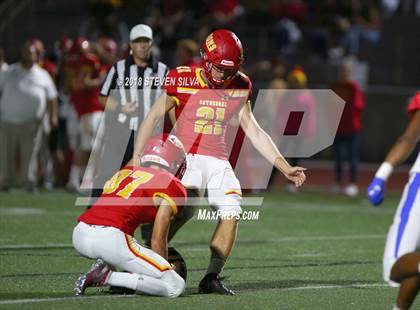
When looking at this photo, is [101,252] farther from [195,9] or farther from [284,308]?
[195,9]

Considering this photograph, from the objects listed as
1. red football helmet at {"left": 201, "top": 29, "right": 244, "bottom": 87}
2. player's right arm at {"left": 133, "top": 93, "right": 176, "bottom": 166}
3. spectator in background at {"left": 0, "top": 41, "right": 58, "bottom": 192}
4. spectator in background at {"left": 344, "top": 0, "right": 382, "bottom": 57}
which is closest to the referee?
player's right arm at {"left": 133, "top": 93, "right": 176, "bottom": 166}

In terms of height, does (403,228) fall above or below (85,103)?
above

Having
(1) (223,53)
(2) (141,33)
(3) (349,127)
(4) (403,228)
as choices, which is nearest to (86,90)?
(3) (349,127)

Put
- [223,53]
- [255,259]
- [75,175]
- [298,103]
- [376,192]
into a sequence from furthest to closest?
[298,103] < [75,175] < [255,259] < [223,53] < [376,192]

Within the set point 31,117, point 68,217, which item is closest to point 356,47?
point 31,117

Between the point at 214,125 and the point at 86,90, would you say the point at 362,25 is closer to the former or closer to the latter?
the point at 86,90

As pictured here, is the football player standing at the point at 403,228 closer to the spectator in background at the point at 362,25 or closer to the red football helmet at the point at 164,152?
the red football helmet at the point at 164,152

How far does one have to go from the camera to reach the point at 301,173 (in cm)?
684

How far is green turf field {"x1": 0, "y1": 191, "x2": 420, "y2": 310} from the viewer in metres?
6.57

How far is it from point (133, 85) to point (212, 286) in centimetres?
336

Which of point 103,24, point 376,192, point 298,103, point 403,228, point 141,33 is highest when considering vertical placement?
point 376,192

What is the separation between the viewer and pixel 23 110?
14.3 meters

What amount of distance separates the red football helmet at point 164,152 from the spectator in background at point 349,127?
878cm

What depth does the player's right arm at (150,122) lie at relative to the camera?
7.08 m
